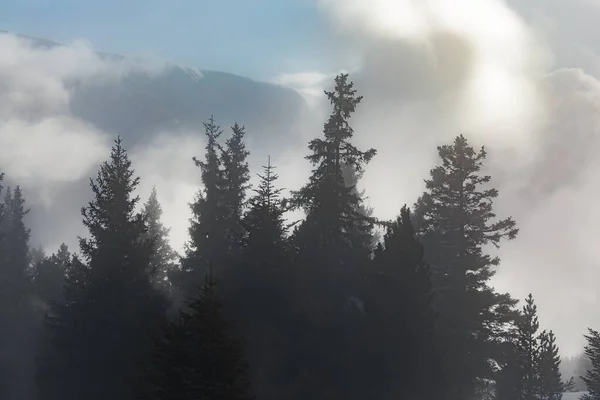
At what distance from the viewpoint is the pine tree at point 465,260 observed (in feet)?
154

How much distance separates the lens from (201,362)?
64.8ft

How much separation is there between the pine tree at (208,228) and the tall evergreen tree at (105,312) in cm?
808

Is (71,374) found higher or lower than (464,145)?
lower

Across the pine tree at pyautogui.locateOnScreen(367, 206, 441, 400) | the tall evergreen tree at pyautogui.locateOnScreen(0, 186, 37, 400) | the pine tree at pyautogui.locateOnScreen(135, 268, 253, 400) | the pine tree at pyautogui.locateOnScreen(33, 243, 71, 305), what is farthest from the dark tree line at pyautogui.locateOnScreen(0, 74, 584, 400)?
the pine tree at pyautogui.locateOnScreen(33, 243, 71, 305)

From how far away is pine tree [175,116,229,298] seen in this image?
5316 cm

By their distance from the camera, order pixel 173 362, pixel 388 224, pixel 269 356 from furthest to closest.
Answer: pixel 388 224 < pixel 269 356 < pixel 173 362

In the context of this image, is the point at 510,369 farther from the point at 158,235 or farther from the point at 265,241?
the point at 158,235

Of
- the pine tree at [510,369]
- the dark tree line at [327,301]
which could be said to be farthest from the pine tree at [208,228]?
the pine tree at [510,369]

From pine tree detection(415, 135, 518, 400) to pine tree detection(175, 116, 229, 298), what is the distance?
1608cm

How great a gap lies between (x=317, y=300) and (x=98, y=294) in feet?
42.7

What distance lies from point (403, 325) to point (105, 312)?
56.9ft

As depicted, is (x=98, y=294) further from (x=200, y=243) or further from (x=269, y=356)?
(x=200, y=243)

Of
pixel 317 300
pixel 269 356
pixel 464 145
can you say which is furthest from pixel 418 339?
pixel 464 145

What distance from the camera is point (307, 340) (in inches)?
1492
